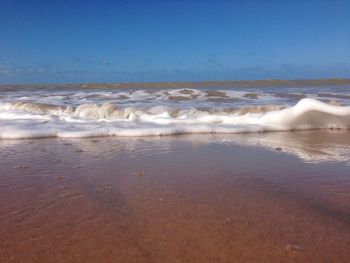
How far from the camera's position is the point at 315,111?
5883 millimetres

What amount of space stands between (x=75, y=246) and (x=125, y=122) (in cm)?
456

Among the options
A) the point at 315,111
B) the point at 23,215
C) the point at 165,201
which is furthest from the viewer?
the point at 315,111

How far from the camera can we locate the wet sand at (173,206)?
1.78 m

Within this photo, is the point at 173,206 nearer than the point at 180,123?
Yes

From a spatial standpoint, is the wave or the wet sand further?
the wave

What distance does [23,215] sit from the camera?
223 cm

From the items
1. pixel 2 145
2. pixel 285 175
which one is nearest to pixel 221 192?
pixel 285 175

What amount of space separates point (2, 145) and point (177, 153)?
6.89 ft

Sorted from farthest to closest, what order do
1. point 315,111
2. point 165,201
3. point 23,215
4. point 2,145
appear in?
point 315,111 < point 2,145 < point 165,201 < point 23,215

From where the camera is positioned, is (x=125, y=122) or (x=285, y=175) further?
(x=125, y=122)

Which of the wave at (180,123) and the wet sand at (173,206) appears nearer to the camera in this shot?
the wet sand at (173,206)

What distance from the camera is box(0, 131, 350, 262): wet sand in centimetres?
178

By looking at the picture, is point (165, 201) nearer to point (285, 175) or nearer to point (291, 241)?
point (291, 241)

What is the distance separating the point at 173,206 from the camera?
2.38m
